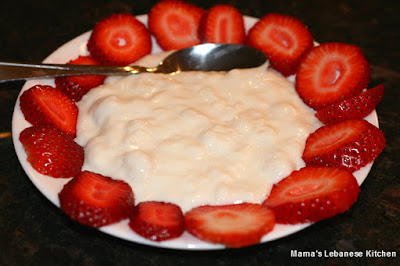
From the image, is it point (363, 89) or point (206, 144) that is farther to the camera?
point (363, 89)

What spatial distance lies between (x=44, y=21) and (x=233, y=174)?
1.95 meters

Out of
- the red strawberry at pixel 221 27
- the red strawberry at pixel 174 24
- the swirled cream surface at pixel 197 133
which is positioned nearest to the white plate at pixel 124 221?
the swirled cream surface at pixel 197 133

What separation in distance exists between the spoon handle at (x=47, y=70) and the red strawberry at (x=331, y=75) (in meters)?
0.84

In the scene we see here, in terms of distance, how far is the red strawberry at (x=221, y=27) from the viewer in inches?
101

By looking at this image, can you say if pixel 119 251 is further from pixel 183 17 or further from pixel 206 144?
pixel 183 17

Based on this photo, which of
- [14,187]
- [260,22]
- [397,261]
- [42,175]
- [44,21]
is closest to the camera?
[42,175]

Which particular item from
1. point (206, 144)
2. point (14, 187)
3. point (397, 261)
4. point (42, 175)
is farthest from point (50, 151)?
point (397, 261)

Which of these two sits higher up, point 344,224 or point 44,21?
point 44,21

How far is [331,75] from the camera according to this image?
90.4 inches

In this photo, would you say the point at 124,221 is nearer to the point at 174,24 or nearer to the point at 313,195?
the point at 313,195

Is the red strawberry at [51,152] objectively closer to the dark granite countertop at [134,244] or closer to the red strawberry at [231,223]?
the dark granite countertop at [134,244]

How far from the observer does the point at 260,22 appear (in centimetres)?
256

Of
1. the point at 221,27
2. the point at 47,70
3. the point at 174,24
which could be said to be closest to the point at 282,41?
the point at 221,27

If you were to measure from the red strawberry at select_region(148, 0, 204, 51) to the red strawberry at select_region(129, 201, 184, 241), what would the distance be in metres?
1.09
